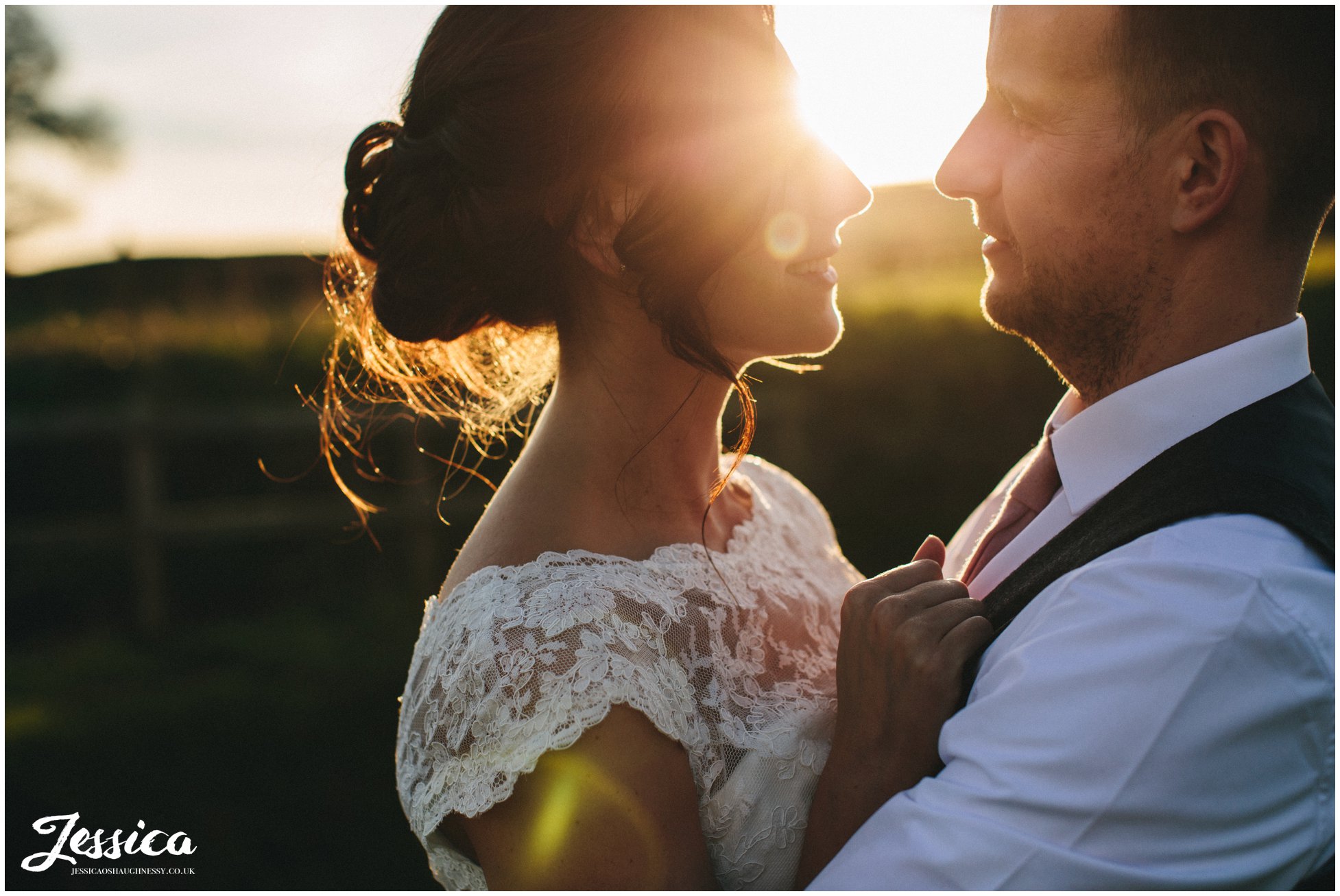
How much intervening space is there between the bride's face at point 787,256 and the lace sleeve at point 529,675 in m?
0.68

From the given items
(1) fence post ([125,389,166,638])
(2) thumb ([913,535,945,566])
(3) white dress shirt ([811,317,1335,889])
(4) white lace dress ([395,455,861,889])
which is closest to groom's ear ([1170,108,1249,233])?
(3) white dress shirt ([811,317,1335,889])

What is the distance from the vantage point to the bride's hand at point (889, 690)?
71.5 inches

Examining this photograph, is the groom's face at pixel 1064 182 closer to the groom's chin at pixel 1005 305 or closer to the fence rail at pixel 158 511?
the groom's chin at pixel 1005 305

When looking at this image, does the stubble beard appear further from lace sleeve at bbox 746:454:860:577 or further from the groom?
lace sleeve at bbox 746:454:860:577

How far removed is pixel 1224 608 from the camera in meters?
1.57

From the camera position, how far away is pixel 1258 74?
1968mm

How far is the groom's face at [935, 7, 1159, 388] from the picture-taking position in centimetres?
207

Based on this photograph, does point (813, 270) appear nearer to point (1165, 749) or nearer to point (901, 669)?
point (901, 669)

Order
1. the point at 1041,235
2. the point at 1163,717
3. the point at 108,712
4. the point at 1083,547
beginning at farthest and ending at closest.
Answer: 1. the point at 108,712
2. the point at 1041,235
3. the point at 1083,547
4. the point at 1163,717

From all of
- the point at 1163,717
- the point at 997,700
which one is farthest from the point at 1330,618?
the point at 997,700

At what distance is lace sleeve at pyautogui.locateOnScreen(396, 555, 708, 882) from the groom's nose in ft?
3.81

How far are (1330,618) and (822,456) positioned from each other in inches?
223

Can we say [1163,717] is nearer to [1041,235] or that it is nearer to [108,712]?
[1041,235]

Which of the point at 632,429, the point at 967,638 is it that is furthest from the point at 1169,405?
the point at 632,429
